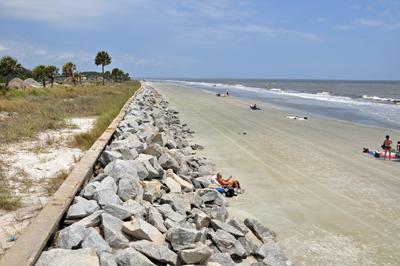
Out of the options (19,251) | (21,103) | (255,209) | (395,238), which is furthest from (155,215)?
(21,103)

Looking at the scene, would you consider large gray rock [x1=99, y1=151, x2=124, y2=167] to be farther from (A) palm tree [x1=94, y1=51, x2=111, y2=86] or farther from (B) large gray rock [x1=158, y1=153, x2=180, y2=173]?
(A) palm tree [x1=94, y1=51, x2=111, y2=86]

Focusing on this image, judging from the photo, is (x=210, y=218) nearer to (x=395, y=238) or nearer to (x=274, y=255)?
(x=274, y=255)

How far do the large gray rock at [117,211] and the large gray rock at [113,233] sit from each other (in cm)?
20

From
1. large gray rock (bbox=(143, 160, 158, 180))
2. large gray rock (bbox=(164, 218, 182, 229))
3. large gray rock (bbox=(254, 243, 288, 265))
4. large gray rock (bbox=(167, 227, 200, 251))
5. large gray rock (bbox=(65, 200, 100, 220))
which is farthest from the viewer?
large gray rock (bbox=(143, 160, 158, 180))

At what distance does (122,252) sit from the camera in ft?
9.64

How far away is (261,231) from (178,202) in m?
1.37

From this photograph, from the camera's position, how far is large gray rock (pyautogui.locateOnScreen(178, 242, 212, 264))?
126 inches

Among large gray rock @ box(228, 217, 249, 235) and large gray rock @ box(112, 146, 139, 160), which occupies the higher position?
large gray rock @ box(112, 146, 139, 160)

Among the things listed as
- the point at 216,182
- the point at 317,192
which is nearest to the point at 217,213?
the point at 216,182

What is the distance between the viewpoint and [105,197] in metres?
3.99

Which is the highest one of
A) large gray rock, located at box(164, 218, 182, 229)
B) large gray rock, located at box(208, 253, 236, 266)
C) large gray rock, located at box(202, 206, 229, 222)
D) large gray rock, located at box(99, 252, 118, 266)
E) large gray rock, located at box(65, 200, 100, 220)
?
large gray rock, located at box(65, 200, 100, 220)

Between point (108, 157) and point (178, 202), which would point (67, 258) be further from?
point (108, 157)

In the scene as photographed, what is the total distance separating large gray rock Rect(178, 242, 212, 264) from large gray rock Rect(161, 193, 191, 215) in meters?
1.40

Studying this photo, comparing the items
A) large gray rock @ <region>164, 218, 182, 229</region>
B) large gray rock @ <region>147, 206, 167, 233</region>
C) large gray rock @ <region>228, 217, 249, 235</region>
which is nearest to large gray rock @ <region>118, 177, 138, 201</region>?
large gray rock @ <region>147, 206, 167, 233</region>
